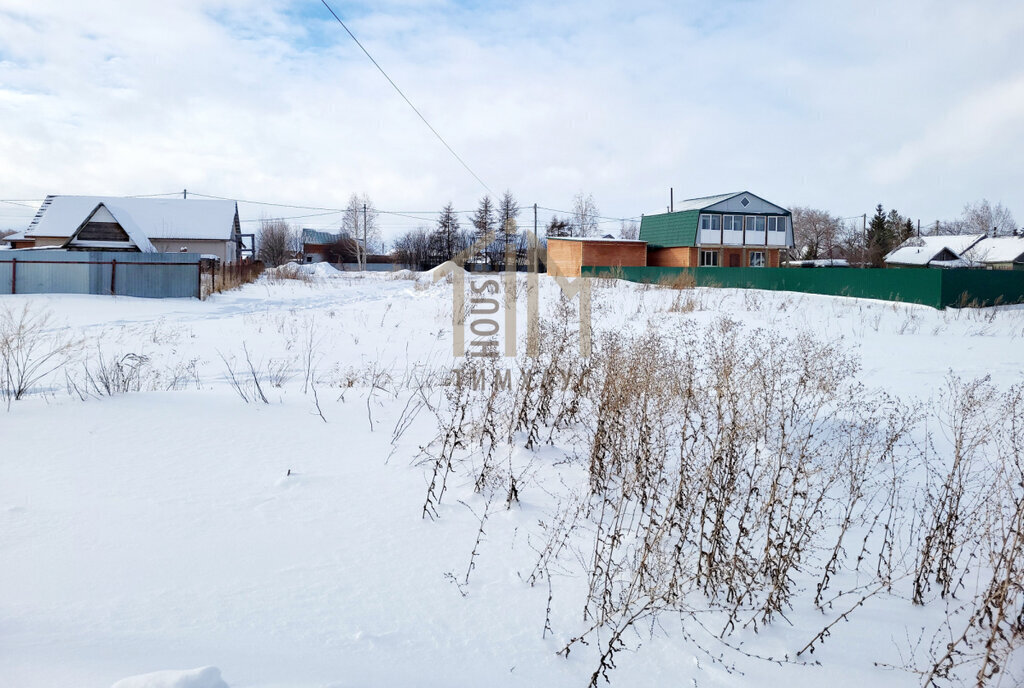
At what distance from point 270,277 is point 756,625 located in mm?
40166

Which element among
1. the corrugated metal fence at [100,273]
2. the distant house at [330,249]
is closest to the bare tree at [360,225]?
the distant house at [330,249]

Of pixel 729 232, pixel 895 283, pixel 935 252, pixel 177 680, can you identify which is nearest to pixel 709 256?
pixel 729 232

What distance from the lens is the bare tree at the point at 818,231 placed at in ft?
244

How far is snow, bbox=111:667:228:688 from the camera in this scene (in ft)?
7.55

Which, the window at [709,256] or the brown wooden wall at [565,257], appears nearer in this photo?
the brown wooden wall at [565,257]

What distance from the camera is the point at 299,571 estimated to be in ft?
10.9

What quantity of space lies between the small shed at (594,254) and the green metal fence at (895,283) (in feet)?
43.1

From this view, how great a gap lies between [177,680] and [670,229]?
43.6 metres

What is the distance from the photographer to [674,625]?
3.21m

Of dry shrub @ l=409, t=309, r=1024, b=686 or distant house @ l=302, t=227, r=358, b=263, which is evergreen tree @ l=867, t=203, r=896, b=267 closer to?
distant house @ l=302, t=227, r=358, b=263

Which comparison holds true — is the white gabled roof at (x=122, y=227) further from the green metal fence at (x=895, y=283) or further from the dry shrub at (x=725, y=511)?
the dry shrub at (x=725, y=511)

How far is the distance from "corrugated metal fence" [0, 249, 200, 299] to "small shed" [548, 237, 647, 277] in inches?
862

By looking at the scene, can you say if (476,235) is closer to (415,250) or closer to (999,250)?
(415,250)

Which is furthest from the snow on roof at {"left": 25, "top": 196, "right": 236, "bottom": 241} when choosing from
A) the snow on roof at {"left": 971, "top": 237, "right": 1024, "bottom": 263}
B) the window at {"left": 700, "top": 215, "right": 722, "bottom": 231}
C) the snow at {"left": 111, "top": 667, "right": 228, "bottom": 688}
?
the snow on roof at {"left": 971, "top": 237, "right": 1024, "bottom": 263}
